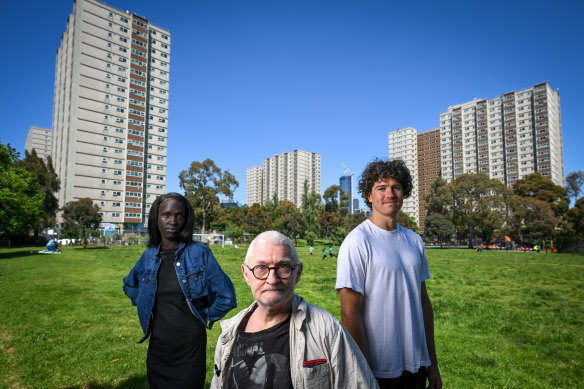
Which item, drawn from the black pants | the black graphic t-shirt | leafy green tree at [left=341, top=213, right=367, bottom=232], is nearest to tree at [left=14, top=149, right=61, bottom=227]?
leafy green tree at [left=341, top=213, right=367, bottom=232]

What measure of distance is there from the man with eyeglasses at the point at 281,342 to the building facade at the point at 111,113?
234 feet

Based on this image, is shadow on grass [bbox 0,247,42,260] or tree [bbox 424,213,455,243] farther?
tree [bbox 424,213,455,243]

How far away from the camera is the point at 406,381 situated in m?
2.12

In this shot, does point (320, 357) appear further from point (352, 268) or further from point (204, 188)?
point (204, 188)

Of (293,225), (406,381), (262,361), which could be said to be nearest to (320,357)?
(262,361)

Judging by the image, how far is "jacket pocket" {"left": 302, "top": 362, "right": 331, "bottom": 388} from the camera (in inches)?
61.4

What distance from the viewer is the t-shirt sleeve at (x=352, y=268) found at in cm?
202

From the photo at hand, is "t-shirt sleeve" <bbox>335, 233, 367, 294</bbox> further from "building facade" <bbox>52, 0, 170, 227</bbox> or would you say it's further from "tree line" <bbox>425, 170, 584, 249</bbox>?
"building facade" <bbox>52, 0, 170, 227</bbox>

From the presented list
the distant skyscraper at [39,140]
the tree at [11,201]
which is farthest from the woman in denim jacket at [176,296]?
the distant skyscraper at [39,140]

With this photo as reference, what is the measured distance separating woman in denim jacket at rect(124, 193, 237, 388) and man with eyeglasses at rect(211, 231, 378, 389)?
93cm

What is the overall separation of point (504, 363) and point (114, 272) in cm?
1766

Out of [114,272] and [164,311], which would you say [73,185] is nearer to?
[114,272]

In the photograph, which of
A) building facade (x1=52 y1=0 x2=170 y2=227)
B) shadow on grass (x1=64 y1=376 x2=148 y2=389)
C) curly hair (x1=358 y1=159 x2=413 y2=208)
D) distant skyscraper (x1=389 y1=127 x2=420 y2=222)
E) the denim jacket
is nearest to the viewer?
curly hair (x1=358 y1=159 x2=413 y2=208)

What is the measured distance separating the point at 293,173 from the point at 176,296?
153662mm
